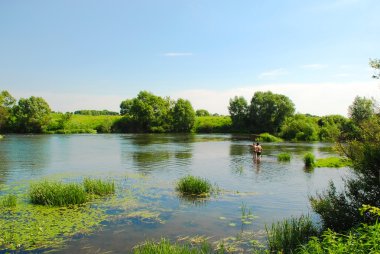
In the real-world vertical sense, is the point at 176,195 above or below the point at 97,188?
below

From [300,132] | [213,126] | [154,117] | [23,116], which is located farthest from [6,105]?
[300,132]

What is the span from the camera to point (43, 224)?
49.2 feet

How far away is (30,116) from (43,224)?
11012 centimetres

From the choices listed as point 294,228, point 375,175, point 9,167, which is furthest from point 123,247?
point 9,167

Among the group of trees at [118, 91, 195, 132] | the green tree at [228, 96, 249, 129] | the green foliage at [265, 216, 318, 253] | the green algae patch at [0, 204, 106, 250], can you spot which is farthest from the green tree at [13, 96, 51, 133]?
the green foliage at [265, 216, 318, 253]

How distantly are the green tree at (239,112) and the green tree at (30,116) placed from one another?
69.2m

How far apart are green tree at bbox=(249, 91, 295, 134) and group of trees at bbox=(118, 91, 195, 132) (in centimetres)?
2658

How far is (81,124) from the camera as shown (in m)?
126

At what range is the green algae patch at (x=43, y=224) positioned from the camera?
13000mm

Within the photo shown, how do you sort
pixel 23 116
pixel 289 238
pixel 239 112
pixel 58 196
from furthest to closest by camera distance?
pixel 239 112
pixel 23 116
pixel 58 196
pixel 289 238

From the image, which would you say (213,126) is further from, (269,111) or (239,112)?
(269,111)

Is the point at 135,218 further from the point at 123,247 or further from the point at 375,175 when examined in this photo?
the point at 375,175

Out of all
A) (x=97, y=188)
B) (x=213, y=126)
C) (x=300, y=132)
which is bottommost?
(x=97, y=188)

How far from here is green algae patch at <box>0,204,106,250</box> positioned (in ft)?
42.7
